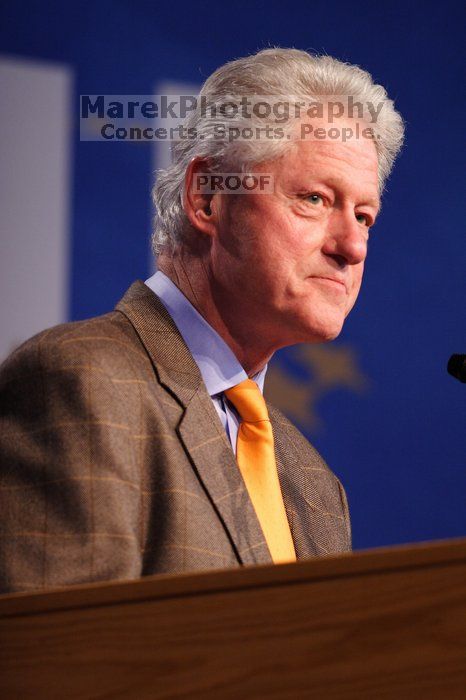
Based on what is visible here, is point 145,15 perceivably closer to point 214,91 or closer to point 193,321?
point 214,91

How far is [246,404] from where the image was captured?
143 centimetres

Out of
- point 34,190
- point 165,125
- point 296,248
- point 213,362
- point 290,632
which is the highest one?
point 165,125

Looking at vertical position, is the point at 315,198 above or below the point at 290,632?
above

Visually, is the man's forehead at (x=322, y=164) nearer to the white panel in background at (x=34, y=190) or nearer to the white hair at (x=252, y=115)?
the white hair at (x=252, y=115)

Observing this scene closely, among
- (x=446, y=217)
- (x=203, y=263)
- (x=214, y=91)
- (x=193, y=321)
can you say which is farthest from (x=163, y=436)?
(x=446, y=217)

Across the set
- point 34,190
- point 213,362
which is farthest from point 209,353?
point 34,190

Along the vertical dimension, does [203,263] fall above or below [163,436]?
above

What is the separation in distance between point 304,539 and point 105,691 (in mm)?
663

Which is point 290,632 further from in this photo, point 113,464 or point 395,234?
point 395,234

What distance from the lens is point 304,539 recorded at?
4.70 ft

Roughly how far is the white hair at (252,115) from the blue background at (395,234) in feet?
1.23

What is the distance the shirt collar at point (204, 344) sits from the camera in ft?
4.67

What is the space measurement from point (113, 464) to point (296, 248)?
50cm

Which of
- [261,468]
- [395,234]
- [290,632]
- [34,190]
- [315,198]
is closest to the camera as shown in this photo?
[290,632]
